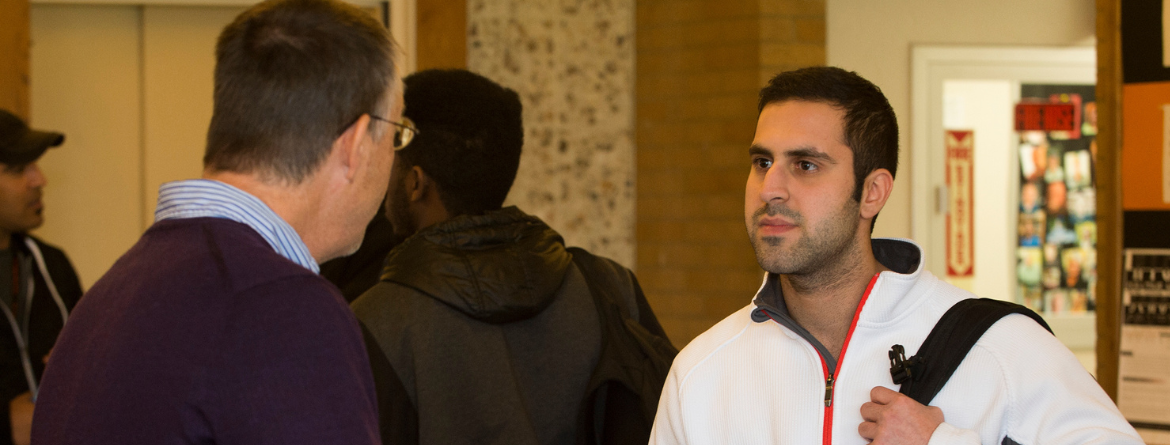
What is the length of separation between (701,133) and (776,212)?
2.85 m

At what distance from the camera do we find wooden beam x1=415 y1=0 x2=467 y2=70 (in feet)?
14.4

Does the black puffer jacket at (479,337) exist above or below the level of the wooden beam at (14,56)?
below

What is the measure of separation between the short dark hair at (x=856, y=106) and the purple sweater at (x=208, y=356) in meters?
1.14

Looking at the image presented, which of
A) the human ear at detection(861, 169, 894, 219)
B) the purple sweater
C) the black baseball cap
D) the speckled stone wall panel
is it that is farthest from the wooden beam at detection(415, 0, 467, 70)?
the purple sweater

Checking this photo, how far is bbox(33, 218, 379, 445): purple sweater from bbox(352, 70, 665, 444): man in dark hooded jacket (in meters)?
0.79

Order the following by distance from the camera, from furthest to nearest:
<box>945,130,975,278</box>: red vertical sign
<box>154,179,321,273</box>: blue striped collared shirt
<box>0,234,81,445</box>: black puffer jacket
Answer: <box>945,130,975,278</box>: red vertical sign < <box>0,234,81,445</box>: black puffer jacket < <box>154,179,321,273</box>: blue striped collared shirt

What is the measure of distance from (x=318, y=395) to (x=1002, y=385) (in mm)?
1141

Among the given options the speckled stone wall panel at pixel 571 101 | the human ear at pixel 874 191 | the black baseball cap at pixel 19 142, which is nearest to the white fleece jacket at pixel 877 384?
→ the human ear at pixel 874 191

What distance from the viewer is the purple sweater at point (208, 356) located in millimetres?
945

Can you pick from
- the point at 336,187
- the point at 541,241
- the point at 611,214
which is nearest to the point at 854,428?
the point at 541,241

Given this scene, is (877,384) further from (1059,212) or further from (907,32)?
(1059,212)

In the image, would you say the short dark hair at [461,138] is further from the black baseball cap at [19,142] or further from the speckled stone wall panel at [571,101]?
the speckled stone wall panel at [571,101]

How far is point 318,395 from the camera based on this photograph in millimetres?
984

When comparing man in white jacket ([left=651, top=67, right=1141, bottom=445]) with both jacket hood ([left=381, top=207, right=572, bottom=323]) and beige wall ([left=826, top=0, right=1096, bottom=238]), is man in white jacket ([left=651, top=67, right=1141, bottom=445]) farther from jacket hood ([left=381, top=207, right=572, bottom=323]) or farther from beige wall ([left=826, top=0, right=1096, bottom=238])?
beige wall ([left=826, top=0, right=1096, bottom=238])
